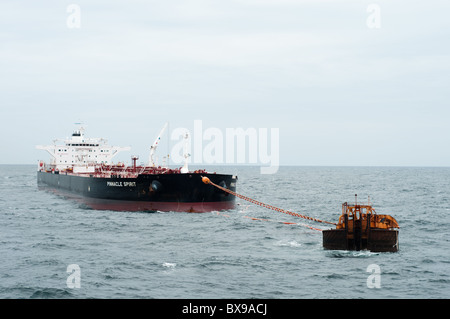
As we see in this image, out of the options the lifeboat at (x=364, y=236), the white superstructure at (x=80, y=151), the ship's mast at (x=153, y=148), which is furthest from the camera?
the white superstructure at (x=80, y=151)

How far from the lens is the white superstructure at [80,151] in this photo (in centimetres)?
8764

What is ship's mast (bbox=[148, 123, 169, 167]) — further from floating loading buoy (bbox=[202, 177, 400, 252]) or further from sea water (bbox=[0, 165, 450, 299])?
floating loading buoy (bbox=[202, 177, 400, 252])

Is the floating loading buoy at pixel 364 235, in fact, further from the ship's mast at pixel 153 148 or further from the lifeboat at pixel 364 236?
the ship's mast at pixel 153 148

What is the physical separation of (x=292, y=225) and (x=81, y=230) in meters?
17.1

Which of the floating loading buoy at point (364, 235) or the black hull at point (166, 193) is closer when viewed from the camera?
the floating loading buoy at point (364, 235)

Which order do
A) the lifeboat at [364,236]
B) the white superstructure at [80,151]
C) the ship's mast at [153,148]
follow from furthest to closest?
the white superstructure at [80,151], the ship's mast at [153,148], the lifeboat at [364,236]

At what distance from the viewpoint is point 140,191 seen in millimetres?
48625

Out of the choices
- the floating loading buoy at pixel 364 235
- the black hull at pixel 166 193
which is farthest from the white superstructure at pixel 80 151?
the floating loading buoy at pixel 364 235

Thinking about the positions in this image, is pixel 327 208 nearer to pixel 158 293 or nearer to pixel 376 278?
pixel 376 278

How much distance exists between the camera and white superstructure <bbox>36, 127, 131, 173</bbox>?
87.6 meters

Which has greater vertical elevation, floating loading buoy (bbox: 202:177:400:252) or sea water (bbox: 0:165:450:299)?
floating loading buoy (bbox: 202:177:400:252)

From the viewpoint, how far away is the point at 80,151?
8975 cm

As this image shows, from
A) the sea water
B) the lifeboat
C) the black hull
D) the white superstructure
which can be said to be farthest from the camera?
the white superstructure

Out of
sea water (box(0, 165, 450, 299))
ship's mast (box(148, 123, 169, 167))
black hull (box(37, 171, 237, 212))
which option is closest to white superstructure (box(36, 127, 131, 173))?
ship's mast (box(148, 123, 169, 167))
